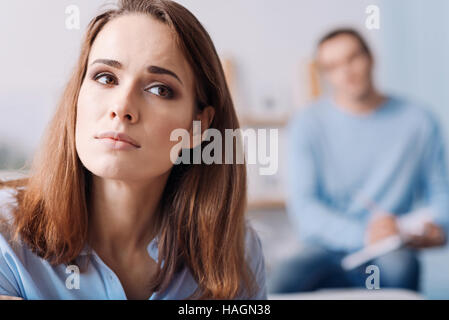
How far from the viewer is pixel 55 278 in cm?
62

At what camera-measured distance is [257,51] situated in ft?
3.69

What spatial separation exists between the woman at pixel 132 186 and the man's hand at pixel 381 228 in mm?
685

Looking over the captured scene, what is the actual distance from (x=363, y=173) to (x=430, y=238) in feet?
0.86

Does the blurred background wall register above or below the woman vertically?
above

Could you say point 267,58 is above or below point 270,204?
above

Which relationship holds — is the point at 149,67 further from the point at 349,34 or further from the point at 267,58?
the point at 349,34

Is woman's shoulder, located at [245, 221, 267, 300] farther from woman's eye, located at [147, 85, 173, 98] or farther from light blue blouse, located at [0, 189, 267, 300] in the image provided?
woman's eye, located at [147, 85, 173, 98]

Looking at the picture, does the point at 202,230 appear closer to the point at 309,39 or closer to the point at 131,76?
the point at 131,76

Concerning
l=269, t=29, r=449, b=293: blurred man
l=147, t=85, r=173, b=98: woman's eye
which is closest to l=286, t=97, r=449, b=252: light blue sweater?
l=269, t=29, r=449, b=293: blurred man

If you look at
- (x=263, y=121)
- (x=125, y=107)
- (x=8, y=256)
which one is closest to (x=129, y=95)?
(x=125, y=107)

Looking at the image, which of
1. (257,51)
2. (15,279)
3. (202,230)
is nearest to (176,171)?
(202,230)

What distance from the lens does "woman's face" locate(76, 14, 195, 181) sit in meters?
0.58

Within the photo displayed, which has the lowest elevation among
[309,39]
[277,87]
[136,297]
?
[136,297]

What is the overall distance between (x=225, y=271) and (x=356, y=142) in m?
0.80
